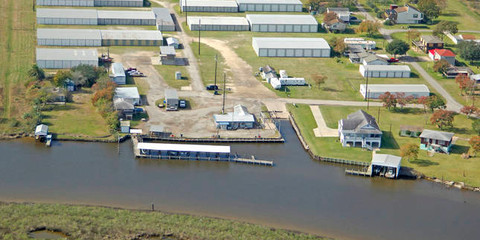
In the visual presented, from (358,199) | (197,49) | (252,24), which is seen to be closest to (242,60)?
(197,49)

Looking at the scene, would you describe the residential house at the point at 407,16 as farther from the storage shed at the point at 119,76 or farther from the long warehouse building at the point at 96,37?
the storage shed at the point at 119,76

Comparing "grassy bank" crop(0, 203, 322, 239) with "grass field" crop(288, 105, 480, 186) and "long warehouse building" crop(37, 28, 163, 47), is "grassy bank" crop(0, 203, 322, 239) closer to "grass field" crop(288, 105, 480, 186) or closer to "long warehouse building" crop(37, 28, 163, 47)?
"grass field" crop(288, 105, 480, 186)

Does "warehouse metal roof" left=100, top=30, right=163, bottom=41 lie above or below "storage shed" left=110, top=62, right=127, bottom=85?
above

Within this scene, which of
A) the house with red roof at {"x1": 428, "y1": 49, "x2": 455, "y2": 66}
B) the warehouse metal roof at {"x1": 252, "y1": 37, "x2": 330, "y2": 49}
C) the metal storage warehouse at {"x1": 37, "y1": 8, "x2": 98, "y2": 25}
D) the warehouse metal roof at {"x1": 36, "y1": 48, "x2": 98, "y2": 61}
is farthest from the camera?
the metal storage warehouse at {"x1": 37, "y1": 8, "x2": 98, "y2": 25}

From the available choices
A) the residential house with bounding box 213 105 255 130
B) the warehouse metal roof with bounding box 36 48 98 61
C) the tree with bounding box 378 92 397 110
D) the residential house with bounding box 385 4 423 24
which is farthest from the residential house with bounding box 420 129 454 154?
the residential house with bounding box 385 4 423 24

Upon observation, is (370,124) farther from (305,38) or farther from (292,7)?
(292,7)

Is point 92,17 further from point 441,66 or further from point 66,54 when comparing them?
point 441,66

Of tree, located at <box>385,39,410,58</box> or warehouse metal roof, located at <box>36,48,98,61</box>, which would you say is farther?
tree, located at <box>385,39,410,58</box>
